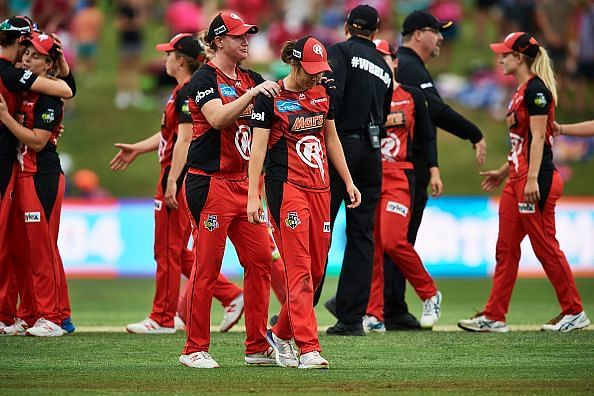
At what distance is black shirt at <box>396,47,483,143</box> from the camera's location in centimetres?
1154

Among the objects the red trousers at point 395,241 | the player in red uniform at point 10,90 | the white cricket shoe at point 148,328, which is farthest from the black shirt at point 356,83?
the white cricket shoe at point 148,328

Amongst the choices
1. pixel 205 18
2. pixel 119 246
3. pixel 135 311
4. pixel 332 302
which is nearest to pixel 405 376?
pixel 332 302

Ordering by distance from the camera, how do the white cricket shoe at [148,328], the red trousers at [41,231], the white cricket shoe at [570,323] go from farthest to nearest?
the white cricket shoe at [570,323]
the white cricket shoe at [148,328]
the red trousers at [41,231]

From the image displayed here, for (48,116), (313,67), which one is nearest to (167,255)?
(48,116)

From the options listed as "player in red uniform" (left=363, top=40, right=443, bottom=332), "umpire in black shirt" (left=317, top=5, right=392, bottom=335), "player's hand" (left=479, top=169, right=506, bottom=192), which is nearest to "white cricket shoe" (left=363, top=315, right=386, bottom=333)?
"player in red uniform" (left=363, top=40, right=443, bottom=332)

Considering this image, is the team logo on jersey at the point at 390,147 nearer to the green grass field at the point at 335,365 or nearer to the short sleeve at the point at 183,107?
the green grass field at the point at 335,365

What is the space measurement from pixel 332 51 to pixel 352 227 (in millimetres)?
1586

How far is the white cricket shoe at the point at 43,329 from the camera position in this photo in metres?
9.98

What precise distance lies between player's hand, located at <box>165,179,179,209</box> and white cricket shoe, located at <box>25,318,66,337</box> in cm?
153

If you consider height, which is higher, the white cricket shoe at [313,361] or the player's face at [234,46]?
A: the player's face at [234,46]

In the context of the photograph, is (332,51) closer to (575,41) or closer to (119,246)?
(119,246)

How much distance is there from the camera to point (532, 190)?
34.7 ft

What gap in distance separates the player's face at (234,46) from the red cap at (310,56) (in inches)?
15.4

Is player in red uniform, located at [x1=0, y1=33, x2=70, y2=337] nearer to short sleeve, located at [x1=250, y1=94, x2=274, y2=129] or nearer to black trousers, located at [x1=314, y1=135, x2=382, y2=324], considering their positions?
black trousers, located at [x1=314, y1=135, x2=382, y2=324]
